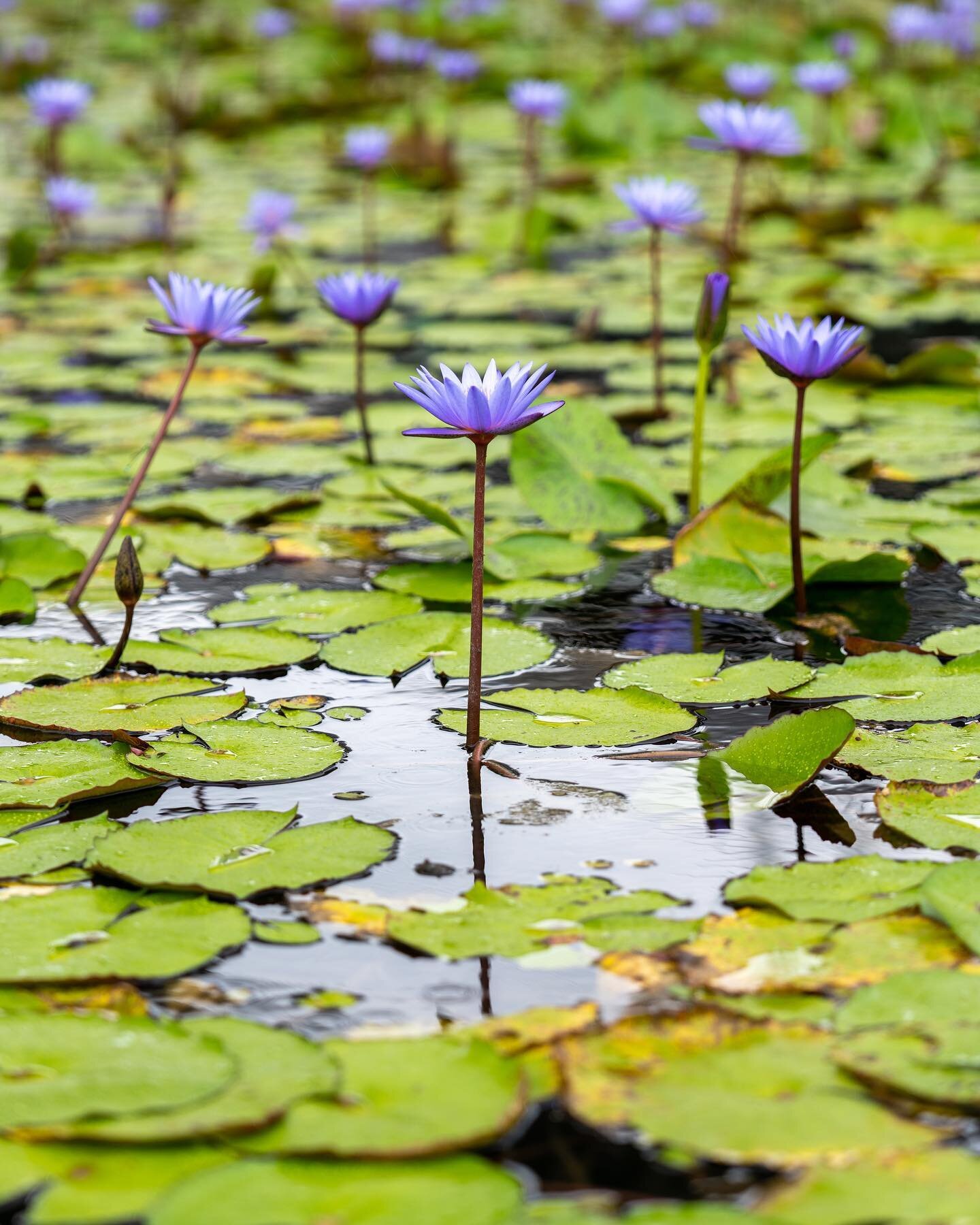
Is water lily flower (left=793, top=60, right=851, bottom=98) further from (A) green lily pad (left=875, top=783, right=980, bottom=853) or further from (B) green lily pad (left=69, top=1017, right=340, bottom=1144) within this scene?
(B) green lily pad (left=69, top=1017, right=340, bottom=1144)

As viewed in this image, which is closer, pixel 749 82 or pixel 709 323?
pixel 709 323

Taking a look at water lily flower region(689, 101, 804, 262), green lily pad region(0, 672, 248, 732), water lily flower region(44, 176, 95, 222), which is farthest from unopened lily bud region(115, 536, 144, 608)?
water lily flower region(44, 176, 95, 222)

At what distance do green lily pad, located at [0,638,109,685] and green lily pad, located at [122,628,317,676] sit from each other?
0.06m

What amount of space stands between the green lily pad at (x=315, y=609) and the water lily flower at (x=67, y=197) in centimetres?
326

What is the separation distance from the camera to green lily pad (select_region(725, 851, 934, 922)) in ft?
4.88

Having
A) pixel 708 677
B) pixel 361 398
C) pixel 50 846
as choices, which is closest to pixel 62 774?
pixel 50 846

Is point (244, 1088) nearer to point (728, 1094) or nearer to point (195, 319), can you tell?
point (728, 1094)

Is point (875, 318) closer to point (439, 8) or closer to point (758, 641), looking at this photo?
point (758, 641)

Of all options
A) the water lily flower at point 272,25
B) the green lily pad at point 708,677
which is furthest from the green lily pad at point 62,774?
the water lily flower at point 272,25

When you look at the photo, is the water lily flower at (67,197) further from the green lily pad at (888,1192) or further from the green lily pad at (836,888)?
the green lily pad at (888,1192)

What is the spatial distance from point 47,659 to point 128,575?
10.1 inches

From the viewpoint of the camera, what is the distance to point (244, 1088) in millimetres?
1204

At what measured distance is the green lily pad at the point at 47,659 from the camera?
2131 millimetres

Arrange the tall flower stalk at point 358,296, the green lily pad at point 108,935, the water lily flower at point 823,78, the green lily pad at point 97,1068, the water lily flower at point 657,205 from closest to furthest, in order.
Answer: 1. the green lily pad at point 97,1068
2. the green lily pad at point 108,935
3. the tall flower stalk at point 358,296
4. the water lily flower at point 657,205
5. the water lily flower at point 823,78
